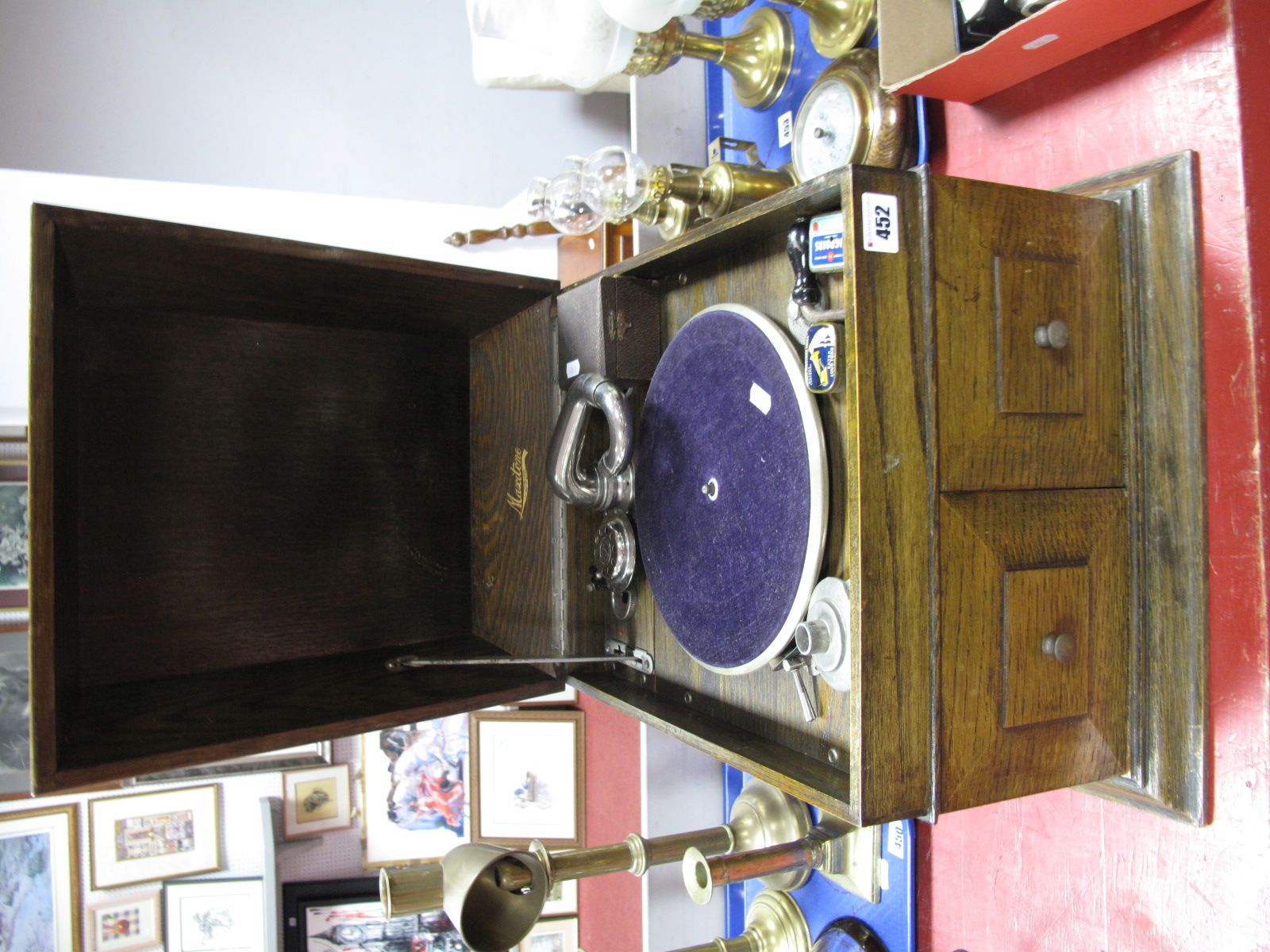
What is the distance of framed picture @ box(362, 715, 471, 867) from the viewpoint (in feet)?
6.31

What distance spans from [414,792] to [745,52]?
1.65 m

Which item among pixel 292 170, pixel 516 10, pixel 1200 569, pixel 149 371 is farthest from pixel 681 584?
pixel 292 170

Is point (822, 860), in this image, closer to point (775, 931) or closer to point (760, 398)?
point (775, 931)

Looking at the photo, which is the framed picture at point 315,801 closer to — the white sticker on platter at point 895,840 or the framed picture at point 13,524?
the framed picture at point 13,524

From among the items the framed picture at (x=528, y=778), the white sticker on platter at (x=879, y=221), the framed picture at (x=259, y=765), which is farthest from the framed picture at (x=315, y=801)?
the white sticker on platter at (x=879, y=221)

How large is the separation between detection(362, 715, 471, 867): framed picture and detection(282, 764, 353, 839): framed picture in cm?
4

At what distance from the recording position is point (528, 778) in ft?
6.29

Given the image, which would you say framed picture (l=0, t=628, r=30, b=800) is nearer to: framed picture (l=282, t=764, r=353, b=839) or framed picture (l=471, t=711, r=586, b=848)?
framed picture (l=282, t=764, r=353, b=839)

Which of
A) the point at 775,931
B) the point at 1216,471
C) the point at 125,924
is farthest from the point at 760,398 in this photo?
the point at 125,924

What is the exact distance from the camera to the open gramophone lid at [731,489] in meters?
0.82

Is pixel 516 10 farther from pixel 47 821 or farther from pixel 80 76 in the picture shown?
pixel 47 821

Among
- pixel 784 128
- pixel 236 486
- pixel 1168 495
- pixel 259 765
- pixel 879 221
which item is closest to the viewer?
pixel 879 221

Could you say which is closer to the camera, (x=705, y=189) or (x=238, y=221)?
(x=705, y=189)

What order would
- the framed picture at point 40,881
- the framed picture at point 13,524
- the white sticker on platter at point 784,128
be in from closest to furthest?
1. the white sticker on platter at point 784,128
2. the framed picture at point 13,524
3. the framed picture at point 40,881
